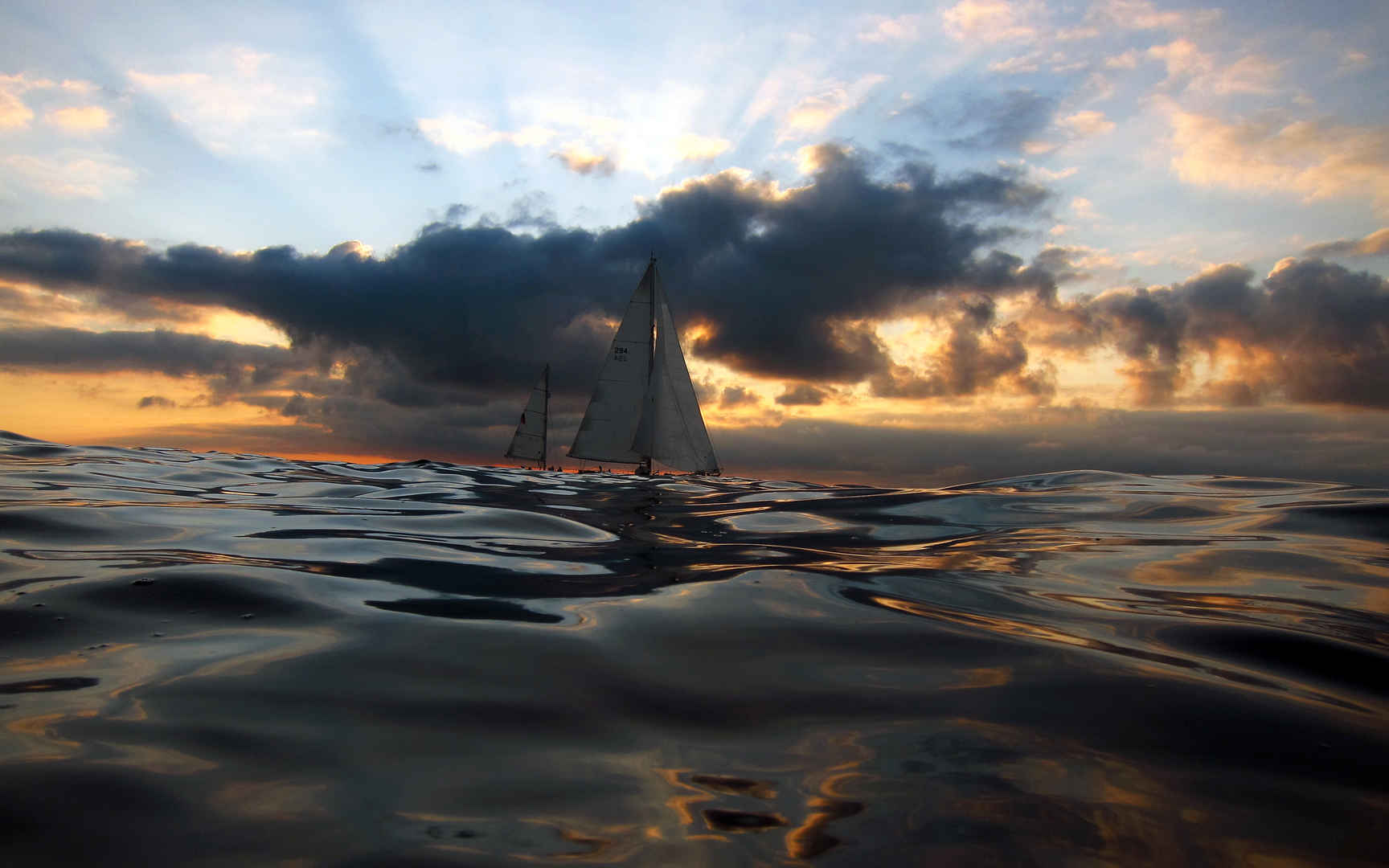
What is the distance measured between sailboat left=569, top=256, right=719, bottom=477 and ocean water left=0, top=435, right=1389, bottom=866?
2554 centimetres

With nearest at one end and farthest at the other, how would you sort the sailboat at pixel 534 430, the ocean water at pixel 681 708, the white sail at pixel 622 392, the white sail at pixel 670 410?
the ocean water at pixel 681 708 → the white sail at pixel 622 392 → the white sail at pixel 670 410 → the sailboat at pixel 534 430

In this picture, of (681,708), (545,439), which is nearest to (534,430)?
(545,439)

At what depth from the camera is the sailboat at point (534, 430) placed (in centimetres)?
5091

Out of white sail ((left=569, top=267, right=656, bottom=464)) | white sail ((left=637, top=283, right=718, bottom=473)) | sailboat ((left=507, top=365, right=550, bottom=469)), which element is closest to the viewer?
white sail ((left=569, top=267, right=656, bottom=464))

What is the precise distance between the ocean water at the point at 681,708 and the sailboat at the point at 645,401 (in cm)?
2554

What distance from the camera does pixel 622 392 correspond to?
3030 cm

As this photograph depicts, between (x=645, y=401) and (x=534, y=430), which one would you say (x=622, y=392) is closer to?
(x=645, y=401)

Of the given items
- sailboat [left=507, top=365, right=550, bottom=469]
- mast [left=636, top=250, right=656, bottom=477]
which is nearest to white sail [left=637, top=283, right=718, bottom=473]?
mast [left=636, top=250, right=656, bottom=477]

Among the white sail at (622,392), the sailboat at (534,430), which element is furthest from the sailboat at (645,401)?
the sailboat at (534,430)

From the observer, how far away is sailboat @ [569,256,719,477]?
3006 cm

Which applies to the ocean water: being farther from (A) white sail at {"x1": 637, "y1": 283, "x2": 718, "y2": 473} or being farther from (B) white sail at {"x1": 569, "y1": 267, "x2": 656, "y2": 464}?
(A) white sail at {"x1": 637, "y1": 283, "x2": 718, "y2": 473}

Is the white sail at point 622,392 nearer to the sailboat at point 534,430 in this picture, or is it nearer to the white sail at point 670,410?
the white sail at point 670,410

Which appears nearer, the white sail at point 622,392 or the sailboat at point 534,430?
the white sail at point 622,392

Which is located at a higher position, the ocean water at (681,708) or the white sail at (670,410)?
the white sail at (670,410)
